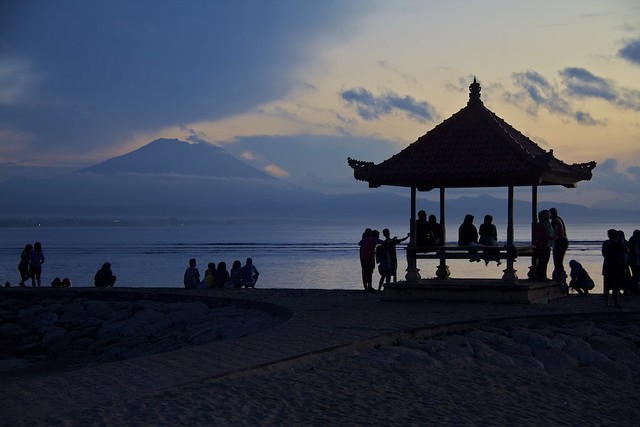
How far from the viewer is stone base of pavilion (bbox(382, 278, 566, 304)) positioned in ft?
52.6

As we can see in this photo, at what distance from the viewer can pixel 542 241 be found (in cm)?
1734

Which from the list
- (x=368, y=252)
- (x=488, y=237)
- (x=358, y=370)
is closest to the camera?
(x=358, y=370)

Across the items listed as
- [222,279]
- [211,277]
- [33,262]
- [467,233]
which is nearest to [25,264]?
[33,262]

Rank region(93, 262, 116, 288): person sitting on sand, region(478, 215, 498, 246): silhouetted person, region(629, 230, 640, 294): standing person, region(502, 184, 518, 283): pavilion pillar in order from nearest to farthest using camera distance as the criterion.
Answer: region(502, 184, 518, 283): pavilion pillar → region(478, 215, 498, 246): silhouetted person → region(629, 230, 640, 294): standing person → region(93, 262, 116, 288): person sitting on sand

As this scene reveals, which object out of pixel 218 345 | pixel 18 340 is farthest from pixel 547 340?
pixel 18 340

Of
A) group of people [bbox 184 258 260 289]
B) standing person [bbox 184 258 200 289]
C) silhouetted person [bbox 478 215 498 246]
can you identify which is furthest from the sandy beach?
group of people [bbox 184 258 260 289]

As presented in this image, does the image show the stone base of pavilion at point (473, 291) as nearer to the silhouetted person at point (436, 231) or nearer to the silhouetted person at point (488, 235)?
the silhouetted person at point (488, 235)

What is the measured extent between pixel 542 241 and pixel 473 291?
207cm

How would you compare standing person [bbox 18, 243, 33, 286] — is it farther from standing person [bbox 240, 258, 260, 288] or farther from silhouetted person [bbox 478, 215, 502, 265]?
silhouetted person [bbox 478, 215, 502, 265]

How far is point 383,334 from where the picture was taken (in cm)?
1173

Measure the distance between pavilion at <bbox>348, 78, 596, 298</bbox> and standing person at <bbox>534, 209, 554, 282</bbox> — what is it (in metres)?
0.46

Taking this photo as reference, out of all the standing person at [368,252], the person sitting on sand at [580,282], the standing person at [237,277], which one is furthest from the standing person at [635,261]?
the standing person at [237,277]

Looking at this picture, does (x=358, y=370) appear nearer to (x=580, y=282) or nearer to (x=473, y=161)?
(x=473, y=161)

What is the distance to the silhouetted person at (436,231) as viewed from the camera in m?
17.7
